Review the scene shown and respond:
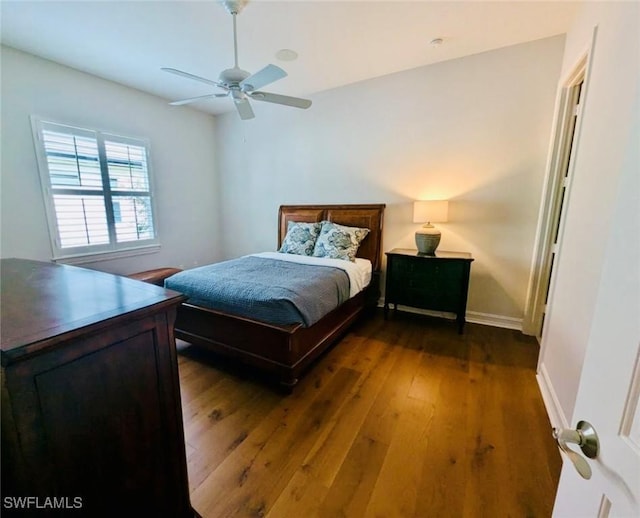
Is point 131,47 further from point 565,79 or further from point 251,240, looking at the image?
point 565,79

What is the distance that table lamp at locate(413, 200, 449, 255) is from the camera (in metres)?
2.92

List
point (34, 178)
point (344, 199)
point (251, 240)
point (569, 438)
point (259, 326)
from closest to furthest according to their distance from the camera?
point (569, 438)
point (259, 326)
point (34, 178)
point (344, 199)
point (251, 240)

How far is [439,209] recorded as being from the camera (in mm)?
2920

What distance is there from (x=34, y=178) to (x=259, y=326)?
2950 millimetres

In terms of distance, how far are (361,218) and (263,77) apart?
6.53ft

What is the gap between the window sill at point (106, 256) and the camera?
3.19m

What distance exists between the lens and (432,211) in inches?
116

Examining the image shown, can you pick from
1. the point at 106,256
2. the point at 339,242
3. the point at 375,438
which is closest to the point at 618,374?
the point at 375,438

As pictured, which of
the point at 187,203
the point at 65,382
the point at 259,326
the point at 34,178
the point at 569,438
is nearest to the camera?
the point at 569,438

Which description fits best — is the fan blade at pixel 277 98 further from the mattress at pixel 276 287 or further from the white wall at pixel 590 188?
the white wall at pixel 590 188

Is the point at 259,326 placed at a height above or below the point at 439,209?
below

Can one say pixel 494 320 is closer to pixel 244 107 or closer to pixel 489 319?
pixel 489 319

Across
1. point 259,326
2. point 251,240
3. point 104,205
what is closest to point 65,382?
point 259,326

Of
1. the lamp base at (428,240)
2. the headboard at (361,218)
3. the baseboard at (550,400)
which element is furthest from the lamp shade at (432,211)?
the baseboard at (550,400)
